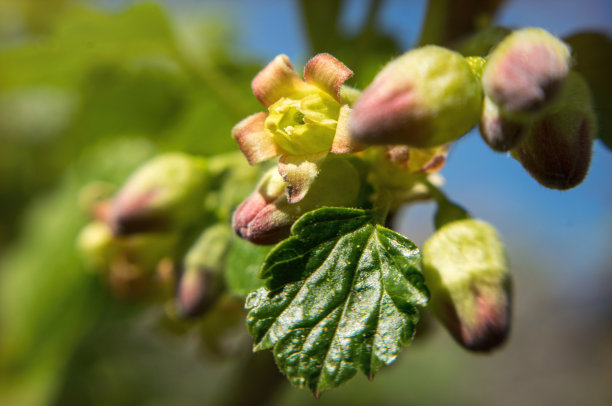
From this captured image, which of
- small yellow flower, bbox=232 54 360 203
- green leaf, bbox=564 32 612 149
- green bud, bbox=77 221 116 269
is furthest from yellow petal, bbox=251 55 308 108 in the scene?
green bud, bbox=77 221 116 269

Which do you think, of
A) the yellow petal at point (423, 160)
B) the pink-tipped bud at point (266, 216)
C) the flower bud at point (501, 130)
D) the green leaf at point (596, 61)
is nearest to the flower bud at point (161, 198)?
the pink-tipped bud at point (266, 216)

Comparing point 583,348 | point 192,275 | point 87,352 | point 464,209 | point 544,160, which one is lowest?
point 583,348

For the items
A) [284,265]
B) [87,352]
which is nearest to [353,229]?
[284,265]

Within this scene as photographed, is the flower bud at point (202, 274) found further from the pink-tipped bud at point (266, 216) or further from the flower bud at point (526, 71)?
the flower bud at point (526, 71)

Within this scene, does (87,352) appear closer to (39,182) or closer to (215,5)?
(39,182)

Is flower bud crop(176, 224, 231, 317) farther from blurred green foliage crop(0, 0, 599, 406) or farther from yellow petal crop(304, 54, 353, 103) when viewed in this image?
yellow petal crop(304, 54, 353, 103)

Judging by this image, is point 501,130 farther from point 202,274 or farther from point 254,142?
point 202,274
